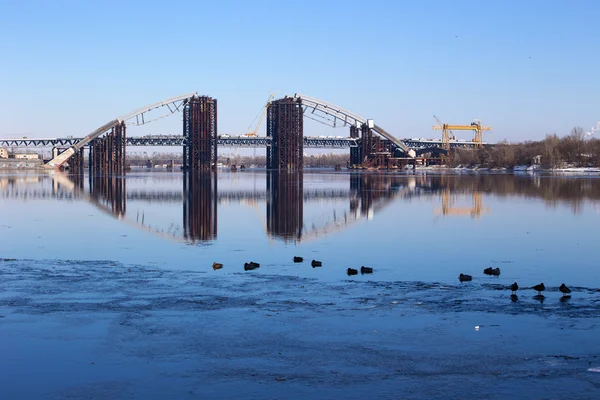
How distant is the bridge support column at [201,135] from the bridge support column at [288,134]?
55.0 ft

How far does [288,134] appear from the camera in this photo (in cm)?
18712

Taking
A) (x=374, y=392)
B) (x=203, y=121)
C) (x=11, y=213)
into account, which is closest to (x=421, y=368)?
(x=374, y=392)

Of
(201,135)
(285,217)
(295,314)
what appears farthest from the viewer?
(201,135)

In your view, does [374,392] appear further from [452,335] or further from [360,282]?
[360,282]

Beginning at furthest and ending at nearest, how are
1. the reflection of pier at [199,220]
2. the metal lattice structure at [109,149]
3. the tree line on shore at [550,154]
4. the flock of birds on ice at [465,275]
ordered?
the metal lattice structure at [109,149], the tree line on shore at [550,154], the reflection of pier at [199,220], the flock of birds on ice at [465,275]

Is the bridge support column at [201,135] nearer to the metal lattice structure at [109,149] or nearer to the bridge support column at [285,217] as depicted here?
the metal lattice structure at [109,149]

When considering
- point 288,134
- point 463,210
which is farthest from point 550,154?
point 463,210

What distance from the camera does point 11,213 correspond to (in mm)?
34312

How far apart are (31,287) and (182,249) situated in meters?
6.88

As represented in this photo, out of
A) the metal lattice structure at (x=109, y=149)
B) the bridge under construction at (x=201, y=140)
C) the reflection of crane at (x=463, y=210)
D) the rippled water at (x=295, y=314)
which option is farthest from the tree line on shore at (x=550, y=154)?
the rippled water at (x=295, y=314)

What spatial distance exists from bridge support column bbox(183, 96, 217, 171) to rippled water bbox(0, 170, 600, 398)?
15093cm

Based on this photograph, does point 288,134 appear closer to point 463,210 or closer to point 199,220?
point 463,210

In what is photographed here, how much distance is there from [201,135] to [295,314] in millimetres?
167719

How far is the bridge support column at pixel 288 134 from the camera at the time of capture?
611 ft
